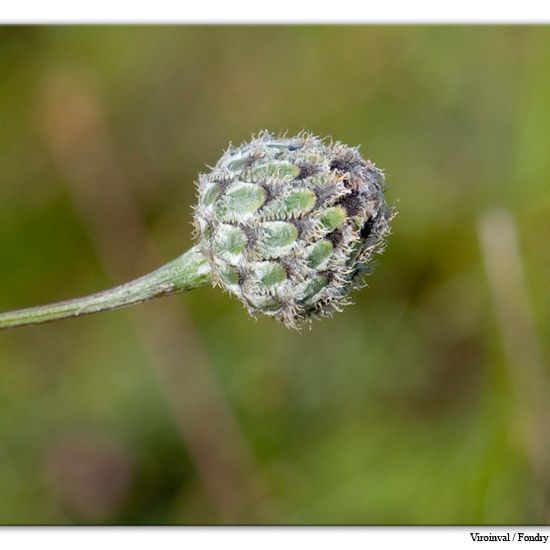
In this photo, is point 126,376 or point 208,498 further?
point 126,376

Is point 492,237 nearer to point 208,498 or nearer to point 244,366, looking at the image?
point 244,366

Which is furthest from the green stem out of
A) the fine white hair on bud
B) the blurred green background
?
the blurred green background

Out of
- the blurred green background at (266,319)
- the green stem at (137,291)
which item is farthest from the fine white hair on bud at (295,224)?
the blurred green background at (266,319)

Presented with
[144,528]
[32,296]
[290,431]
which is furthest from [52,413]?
[290,431]

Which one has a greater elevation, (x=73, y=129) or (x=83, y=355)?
(x=73, y=129)

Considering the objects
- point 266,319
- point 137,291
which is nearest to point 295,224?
point 137,291

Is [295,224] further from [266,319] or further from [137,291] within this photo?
[266,319]
